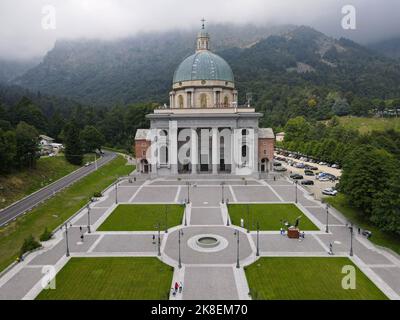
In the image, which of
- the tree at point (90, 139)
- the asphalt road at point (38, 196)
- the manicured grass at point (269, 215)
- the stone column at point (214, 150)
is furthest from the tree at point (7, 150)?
the manicured grass at point (269, 215)

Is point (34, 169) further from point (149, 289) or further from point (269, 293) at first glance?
point (269, 293)

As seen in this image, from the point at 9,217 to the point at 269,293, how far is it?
120ft

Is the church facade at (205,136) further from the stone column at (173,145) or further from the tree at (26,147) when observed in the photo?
the tree at (26,147)

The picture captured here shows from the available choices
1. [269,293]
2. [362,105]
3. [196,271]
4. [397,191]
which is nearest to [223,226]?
[196,271]

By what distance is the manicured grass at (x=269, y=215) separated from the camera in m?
42.2

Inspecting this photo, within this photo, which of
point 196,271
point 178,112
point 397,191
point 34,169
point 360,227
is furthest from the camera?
point 178,112

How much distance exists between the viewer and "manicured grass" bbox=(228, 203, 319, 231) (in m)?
42.2

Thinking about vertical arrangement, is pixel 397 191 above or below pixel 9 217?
above

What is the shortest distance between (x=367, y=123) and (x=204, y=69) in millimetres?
76133

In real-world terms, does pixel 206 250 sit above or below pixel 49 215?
below

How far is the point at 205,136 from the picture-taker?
78.1 m

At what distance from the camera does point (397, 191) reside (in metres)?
35.4

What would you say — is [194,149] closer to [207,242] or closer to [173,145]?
[173,145]

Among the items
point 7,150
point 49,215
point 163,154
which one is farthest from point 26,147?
point 163,154
